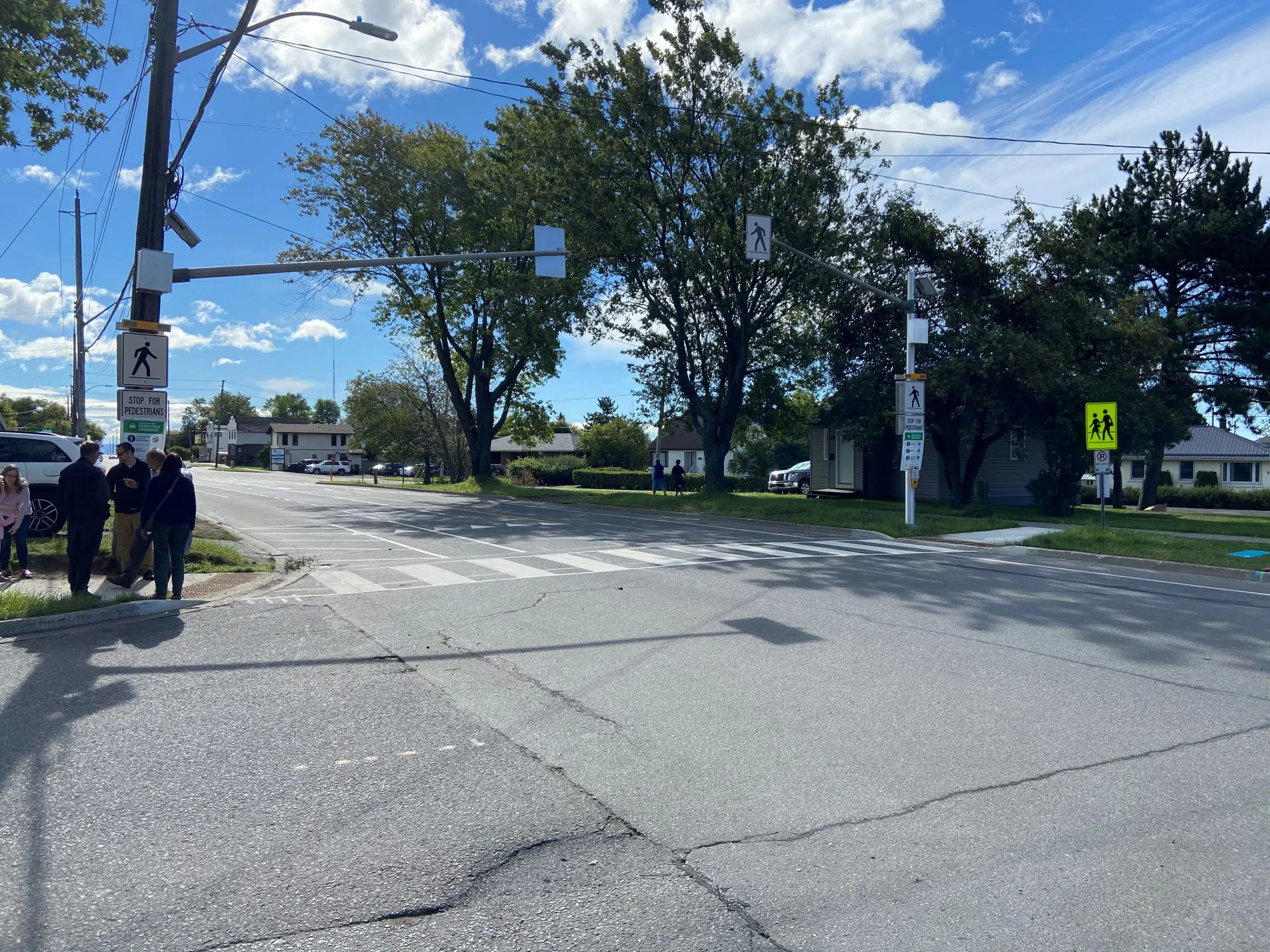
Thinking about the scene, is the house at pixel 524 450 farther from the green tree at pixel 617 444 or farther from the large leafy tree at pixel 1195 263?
the large leafy tree at pixel 1195 263

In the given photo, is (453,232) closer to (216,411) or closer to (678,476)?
(678,476)

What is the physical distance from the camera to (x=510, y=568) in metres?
13.9

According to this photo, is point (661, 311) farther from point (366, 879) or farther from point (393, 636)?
point (366, 879)


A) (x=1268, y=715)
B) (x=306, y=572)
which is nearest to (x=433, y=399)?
(x=306, y=572)

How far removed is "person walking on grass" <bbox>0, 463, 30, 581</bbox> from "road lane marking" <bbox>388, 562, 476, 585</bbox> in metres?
4.94

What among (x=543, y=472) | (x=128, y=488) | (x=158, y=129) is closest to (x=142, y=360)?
(x=128, y=488)

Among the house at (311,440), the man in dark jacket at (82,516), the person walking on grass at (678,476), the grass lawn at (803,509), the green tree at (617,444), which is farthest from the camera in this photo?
the house at (311,440)

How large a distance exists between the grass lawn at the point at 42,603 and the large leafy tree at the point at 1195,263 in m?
32.3

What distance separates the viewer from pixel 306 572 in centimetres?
1374

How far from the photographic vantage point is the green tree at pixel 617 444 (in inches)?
2566

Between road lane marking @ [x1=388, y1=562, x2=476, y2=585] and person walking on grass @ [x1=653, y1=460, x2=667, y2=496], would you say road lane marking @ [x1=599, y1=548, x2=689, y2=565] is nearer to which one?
road lane marking @ [x1=388, y1=562, x2=476, y2=585]

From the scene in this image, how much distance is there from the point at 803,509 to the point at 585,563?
13295 mm

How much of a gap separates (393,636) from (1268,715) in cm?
749

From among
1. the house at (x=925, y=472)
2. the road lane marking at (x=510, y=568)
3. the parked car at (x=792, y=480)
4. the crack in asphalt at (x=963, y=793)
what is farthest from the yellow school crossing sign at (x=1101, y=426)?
the parked car at (x=792, y=480)
